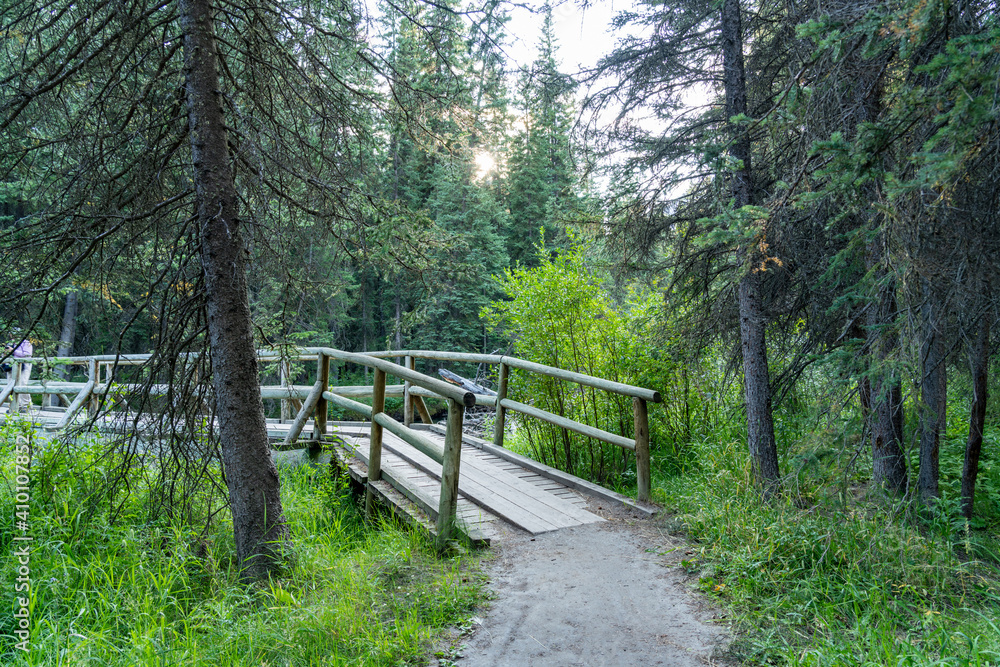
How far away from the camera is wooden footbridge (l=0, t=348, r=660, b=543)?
14.7ft

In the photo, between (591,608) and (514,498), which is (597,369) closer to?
(514,498)

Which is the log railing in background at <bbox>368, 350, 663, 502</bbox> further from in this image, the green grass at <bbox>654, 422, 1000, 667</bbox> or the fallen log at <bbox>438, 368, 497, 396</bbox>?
the fallen log at <bbox>438, 368, 497, 396</bbox>

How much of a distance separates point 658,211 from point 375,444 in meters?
4.21

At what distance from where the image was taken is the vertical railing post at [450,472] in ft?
14.2

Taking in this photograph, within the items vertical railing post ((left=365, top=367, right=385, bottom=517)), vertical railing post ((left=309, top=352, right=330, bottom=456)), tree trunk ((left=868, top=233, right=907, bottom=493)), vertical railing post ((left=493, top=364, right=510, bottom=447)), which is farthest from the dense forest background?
vertical railing post ((left=309, top=352, right=330, bottom=456))

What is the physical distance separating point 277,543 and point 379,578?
88 centimetres

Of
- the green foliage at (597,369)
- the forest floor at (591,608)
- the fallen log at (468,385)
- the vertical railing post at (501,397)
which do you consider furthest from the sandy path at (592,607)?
the fallen log at (468,385)

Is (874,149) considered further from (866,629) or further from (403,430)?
(403,430)

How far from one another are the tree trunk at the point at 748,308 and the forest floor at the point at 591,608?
1.94 meters

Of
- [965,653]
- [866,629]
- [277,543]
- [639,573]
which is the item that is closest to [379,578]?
[277,543]

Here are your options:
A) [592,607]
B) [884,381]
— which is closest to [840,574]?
[884,381]

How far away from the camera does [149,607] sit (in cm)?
364

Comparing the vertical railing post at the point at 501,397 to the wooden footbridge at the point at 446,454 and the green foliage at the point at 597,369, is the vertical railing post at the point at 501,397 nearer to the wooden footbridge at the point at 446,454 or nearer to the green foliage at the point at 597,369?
the wooden footbridge at the point at 446,454

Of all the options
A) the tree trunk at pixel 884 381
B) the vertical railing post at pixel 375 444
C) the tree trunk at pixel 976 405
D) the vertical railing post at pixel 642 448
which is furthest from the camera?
the vertical railing post at pixel 375 444
